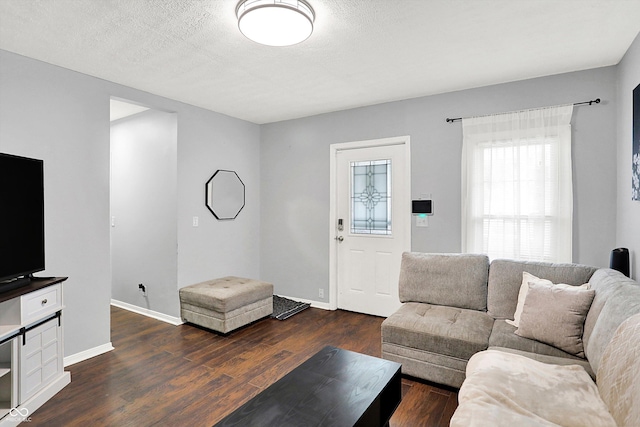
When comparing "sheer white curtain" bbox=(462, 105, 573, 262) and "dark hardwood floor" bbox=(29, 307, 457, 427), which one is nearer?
"dark hardwood floor" bbox=(29, 307, 457, 427)

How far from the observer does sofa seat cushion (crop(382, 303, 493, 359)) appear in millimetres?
2305

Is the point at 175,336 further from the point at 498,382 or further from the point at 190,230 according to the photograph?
the point at 498,382

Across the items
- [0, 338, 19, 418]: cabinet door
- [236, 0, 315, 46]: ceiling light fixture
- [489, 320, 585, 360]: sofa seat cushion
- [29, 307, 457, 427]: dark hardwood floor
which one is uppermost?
[236, 0, 315, 46]: ceiling light fixture

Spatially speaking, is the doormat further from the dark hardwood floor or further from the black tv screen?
the black tv screen

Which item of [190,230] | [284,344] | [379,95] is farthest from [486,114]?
[190,230]

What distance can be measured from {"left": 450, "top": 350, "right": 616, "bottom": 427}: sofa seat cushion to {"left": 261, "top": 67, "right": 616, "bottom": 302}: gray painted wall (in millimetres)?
1751

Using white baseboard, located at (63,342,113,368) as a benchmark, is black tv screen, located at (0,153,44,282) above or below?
above

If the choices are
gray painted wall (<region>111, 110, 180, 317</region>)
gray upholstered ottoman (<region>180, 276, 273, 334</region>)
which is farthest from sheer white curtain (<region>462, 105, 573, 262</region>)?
gray painted wall (<region>111, 110, 180, 317</region>)

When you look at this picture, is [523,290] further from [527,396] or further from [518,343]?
[527,396]

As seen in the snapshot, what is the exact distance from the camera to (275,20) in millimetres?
2018

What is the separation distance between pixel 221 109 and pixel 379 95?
6.42 ft

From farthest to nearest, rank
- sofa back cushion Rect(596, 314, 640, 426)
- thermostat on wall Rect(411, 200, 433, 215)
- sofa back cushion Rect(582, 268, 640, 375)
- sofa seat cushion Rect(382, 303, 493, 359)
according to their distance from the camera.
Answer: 1. thermostat on wall Rect(411, 200, 433, 215)
2. sofa seat cushion Rect(382, 303, 493, 359)
3. sofa back cushion Rect(582, 268, 640, 375)
4. sofa back cushion Rect(596, 314, 640, 426)

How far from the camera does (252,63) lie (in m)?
2.85

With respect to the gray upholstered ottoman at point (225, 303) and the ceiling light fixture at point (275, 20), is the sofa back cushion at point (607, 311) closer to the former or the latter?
the ceiling light fixture at point (275, 20)
